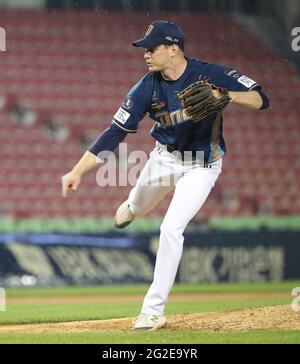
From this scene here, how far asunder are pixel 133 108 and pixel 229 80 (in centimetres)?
73

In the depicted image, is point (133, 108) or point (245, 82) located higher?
point (245, 82)

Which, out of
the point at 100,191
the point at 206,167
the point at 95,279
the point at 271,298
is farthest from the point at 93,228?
the point at 206,167

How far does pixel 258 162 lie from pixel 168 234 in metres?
9.71

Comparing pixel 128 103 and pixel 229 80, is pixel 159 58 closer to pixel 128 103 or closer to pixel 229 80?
pixel 128 103

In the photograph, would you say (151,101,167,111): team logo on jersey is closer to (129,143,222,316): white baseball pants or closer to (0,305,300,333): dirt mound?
(129,143,222,316): white baseball pants

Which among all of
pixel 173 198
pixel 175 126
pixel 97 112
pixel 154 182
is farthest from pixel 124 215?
pixel 97 112

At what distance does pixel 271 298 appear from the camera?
10852mm

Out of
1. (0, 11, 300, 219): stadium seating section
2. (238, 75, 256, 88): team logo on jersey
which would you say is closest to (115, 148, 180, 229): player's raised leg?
(238, 75, 256, 88): team logo on jersey

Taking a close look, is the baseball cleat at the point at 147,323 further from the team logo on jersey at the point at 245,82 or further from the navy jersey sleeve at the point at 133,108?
the team logo on jersey at the point at 245,82

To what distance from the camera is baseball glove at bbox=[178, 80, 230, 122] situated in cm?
624

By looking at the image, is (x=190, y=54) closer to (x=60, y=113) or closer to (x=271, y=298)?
(x=60, y=113)

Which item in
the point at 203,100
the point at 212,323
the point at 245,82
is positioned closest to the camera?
the point at 203,100

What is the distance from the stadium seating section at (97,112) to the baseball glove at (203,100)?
26.5 ft

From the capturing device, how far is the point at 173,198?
6625 mm
